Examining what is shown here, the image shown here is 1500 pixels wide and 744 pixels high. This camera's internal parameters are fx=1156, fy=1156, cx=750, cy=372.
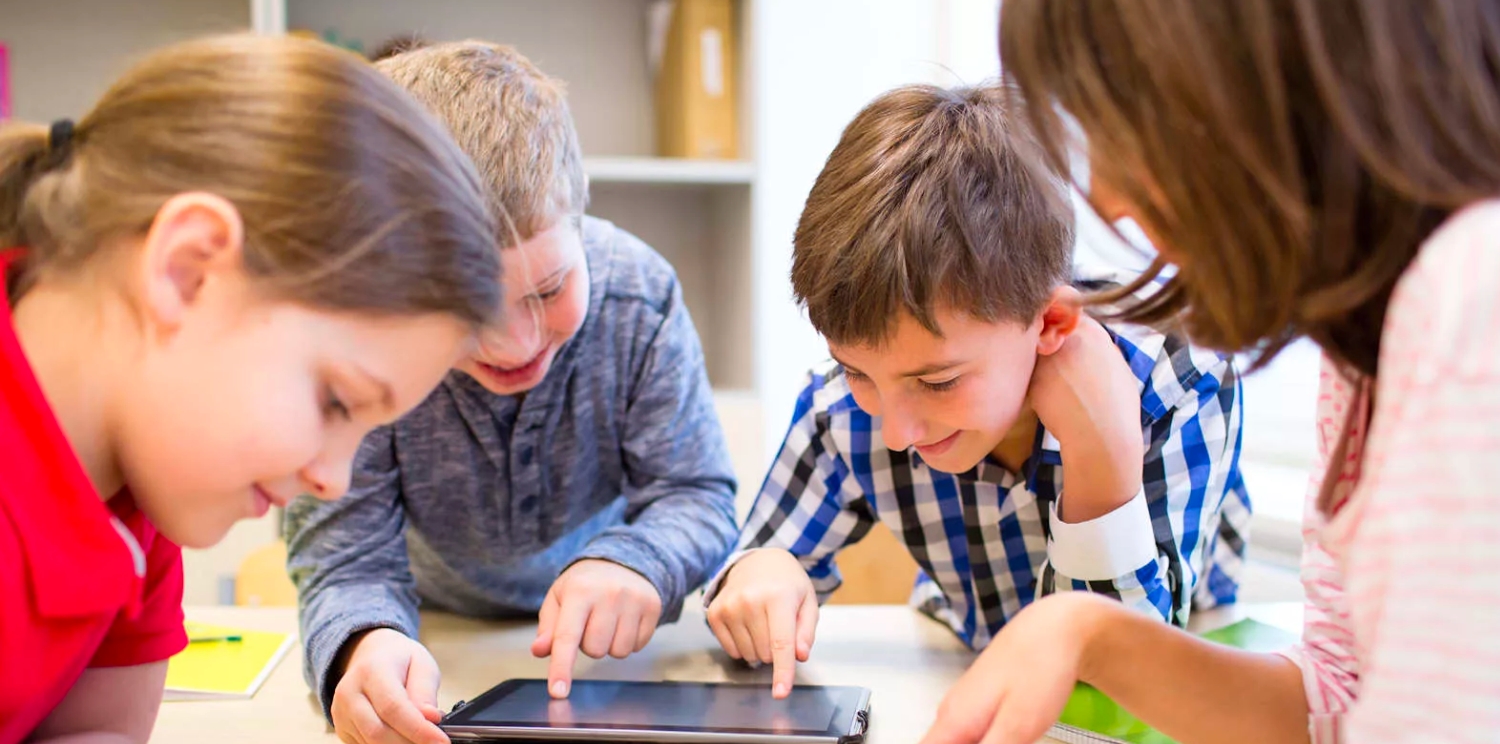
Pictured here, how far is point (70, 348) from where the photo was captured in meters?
0.61

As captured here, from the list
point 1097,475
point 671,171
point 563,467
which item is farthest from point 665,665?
point 671,171

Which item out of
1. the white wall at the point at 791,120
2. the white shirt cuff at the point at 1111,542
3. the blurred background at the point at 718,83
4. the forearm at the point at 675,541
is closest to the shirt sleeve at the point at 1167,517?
the white shirt cuff at the point at 1111,542

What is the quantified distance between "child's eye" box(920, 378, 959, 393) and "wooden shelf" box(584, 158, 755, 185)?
46.7 inches

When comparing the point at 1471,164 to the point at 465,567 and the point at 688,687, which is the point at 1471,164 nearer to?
the point at 688,687

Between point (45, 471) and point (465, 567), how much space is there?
2.37ft

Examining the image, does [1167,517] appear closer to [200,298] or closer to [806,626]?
[806,626]

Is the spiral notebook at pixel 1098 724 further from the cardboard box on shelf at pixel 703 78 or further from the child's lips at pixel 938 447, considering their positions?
the cardboard box on shelf at pixel 703 78

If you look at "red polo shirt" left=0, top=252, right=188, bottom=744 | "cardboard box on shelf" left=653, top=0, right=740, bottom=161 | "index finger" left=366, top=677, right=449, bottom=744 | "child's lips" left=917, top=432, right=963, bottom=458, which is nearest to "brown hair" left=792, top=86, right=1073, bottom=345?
"child's lips" left=917, top=432, right=963, bottom=458

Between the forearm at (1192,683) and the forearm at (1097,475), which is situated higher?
the forearm at (1097,475)

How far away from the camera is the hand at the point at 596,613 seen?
92 cm

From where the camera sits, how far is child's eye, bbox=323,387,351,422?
635 millimetres

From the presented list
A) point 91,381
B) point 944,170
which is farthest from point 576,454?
point 91,381

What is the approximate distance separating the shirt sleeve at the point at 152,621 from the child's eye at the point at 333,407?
0.19m

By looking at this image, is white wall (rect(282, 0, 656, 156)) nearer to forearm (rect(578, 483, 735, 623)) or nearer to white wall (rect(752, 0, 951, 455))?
Result: white wall (rect(752, 0, 951, 455))
